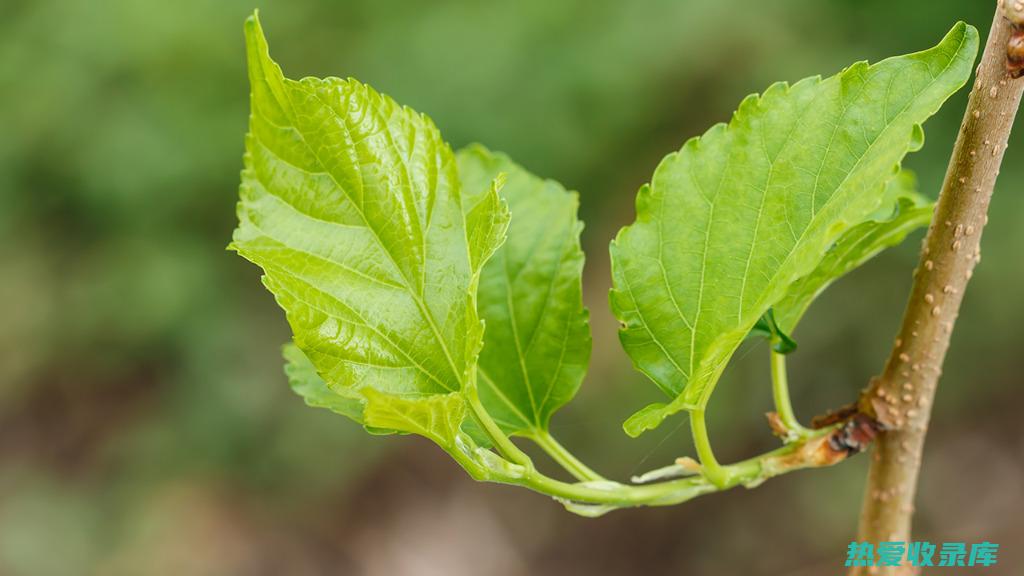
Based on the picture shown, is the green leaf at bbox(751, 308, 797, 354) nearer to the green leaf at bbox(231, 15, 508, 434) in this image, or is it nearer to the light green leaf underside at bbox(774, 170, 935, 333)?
the light green leaf underside at bbox(774, 170, 935, 333)

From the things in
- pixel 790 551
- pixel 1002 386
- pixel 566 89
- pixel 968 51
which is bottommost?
pixel 968 51

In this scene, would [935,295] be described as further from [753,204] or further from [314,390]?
[314,390]

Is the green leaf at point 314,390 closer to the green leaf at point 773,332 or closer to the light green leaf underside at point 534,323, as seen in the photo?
the light green leaf underside at point 534,323

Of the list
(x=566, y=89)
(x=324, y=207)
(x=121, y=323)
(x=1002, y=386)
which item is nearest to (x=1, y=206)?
(x=121, y=323)

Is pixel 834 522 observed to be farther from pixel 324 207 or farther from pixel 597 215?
pixel 324 207

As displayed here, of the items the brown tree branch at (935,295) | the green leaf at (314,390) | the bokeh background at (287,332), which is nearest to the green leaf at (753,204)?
the brown tree branch at (935,295)
